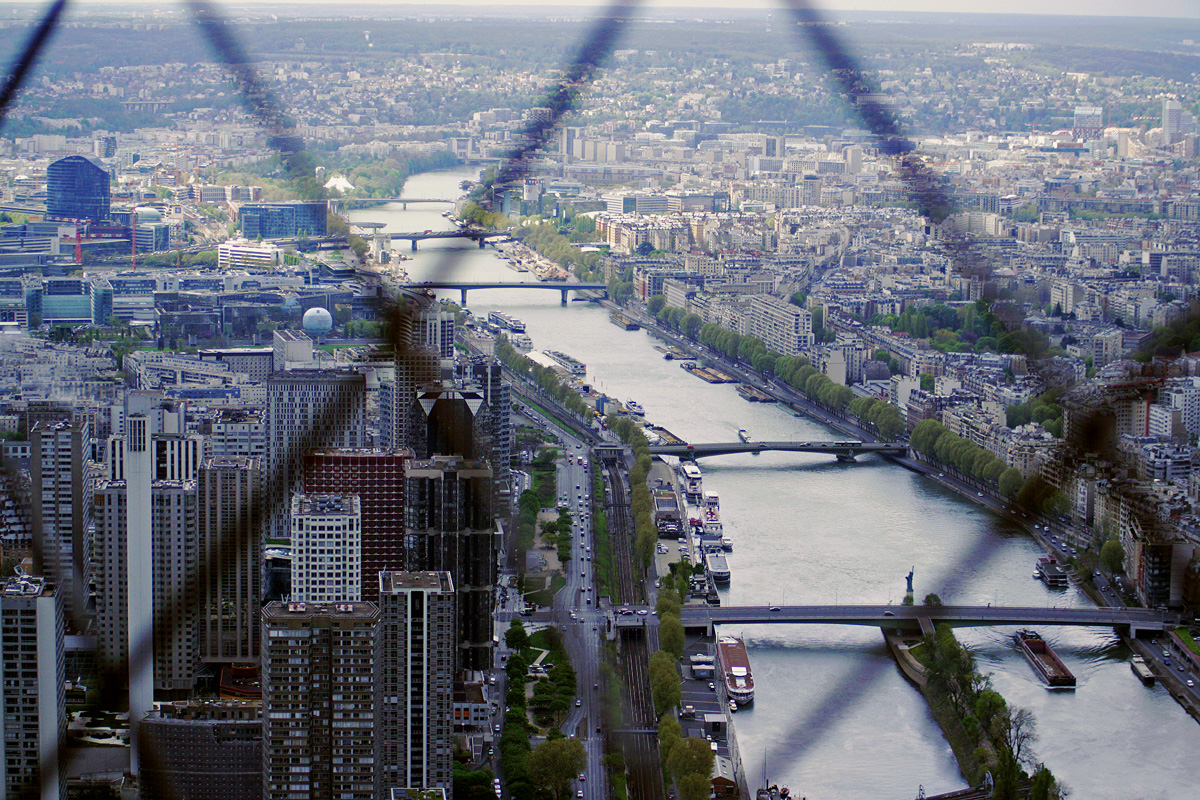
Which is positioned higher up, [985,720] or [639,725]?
[985,720]

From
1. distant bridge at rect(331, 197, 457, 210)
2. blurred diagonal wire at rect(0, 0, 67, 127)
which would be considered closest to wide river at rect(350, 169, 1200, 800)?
distant bridge at rect(331, 197, 457, 210)

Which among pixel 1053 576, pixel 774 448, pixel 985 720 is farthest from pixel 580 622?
pixel 774 448

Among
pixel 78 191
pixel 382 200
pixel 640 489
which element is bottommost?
pixel 640 489

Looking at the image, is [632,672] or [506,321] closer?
[632,672]

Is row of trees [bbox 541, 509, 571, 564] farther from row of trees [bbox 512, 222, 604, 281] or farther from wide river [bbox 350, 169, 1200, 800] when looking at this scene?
row of trees [bbox 512, 222, 604, 281]

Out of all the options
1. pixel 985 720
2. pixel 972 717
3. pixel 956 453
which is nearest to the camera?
pixel 985 720

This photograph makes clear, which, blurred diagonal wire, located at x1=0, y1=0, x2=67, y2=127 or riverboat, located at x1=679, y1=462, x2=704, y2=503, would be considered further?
riverboat, located at x1=679, y1=462, x2=704, y2=503

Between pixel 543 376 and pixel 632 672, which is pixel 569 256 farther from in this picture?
pixel 632 672
